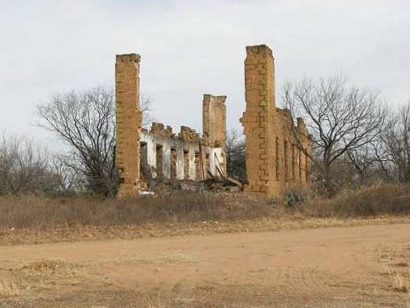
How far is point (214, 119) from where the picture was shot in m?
48.8

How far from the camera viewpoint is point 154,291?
1088cm

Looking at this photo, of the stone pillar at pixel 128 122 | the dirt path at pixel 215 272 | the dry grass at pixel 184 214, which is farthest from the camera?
the stone pillar at pixel 128 122

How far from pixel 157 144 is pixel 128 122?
674 cm

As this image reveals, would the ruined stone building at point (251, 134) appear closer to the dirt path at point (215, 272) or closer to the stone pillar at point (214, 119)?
the stone pillar at point (214, 119)

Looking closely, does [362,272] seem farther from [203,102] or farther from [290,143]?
[203,102]

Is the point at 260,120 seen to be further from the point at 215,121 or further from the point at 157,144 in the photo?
the point at 215,121

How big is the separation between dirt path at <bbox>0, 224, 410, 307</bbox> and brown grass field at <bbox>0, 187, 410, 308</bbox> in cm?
2

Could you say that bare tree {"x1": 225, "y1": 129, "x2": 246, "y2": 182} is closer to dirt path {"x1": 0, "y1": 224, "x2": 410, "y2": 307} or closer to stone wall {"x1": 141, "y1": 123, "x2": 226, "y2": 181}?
stone wall {"x1": 141, "y1": 123, "x2": 226, "y2": 181}

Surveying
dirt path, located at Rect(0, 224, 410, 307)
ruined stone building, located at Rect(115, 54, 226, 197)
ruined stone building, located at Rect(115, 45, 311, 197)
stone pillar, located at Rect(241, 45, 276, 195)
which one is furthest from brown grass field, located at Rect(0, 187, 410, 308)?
ruined stone building, located at Rect(115, 54, 226, 197)

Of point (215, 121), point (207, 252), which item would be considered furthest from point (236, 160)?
point (207, 252)

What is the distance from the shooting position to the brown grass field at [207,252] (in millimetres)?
10461

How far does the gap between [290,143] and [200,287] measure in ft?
102

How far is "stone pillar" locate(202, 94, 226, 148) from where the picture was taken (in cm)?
4816

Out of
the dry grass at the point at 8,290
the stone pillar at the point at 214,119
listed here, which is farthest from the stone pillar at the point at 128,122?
the dry grass at the point at 8,290
